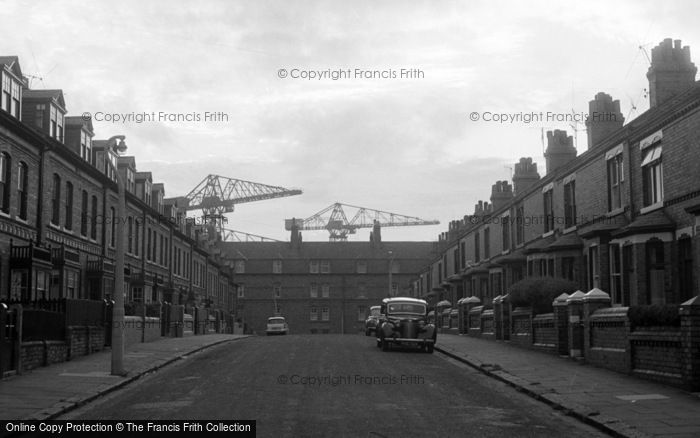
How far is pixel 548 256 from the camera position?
35.6 metres

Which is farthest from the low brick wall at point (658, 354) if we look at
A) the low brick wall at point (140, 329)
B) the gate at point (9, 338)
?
the low brick wall at point (140, 329)

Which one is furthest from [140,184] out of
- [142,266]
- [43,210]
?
[43,210]

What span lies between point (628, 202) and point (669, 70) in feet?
15.6

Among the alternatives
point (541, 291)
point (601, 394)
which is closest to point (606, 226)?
point (541, 291)

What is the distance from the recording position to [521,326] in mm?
32625

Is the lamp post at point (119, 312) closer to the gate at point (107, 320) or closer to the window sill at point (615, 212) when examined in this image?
the gate at point (107, 320)

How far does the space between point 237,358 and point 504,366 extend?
9568mm

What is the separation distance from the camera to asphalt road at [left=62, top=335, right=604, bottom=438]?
13828 mm

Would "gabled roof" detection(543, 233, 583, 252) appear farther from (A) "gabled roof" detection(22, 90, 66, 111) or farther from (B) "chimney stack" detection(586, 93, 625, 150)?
(A) "gabled roof" detection(22, 90, 66, 111)

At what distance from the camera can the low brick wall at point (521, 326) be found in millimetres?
31203

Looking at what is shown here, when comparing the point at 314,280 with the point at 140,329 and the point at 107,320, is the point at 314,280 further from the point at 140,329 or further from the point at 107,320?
the point at 107,320

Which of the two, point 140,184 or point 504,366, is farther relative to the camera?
point 140,184

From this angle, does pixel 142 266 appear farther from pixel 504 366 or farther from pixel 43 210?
pixel 504 366

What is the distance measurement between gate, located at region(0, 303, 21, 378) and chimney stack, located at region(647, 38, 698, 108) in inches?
850
